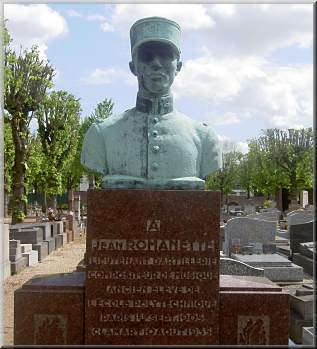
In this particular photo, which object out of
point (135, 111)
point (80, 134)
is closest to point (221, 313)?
point (135, 111)

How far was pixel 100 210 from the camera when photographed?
539 centimetres

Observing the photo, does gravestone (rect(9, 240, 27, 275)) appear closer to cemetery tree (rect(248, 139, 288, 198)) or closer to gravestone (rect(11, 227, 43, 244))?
gravestone (rect(11, 227, 43, 244))

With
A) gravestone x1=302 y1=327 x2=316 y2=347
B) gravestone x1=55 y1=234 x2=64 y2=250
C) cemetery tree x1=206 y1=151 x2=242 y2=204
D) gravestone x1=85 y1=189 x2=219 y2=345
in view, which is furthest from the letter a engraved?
cemetery tree x1=206 y1=151 x2=242 y2=204

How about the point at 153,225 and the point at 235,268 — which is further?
the point at 235,268

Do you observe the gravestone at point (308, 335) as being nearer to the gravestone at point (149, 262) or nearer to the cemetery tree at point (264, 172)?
the gravestone at point (149, 262)

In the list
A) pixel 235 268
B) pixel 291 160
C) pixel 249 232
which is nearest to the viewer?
pixel 235 268

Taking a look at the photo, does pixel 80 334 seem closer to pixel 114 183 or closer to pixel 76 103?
pixel 114 183

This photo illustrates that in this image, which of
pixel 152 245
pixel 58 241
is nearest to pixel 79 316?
pixel 152 245

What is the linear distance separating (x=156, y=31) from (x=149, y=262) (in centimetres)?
243

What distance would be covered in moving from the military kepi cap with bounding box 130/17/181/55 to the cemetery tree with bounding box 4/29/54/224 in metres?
17.3

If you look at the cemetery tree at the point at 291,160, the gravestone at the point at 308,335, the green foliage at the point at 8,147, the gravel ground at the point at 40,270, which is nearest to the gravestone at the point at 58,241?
the gravel ground at the point at 40,270

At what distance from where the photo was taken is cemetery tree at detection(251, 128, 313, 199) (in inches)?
1715

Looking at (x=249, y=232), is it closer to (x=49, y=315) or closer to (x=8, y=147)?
(x=49, y=315)

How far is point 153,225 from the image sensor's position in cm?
538
